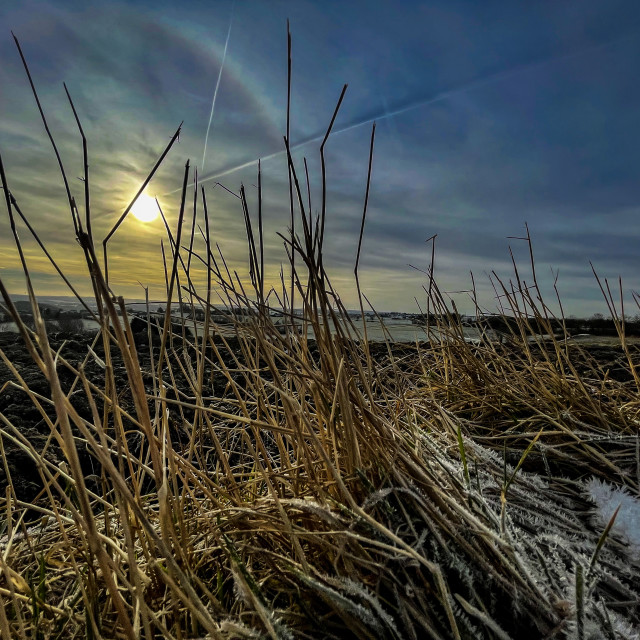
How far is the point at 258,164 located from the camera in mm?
Result: 1259

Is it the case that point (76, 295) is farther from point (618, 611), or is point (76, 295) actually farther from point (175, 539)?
point (618, 611)

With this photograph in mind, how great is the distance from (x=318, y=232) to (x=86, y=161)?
1.45 ft

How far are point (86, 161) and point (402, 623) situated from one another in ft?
3.06

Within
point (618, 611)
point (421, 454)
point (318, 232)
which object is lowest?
point (618, 611)

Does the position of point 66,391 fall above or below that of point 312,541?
below

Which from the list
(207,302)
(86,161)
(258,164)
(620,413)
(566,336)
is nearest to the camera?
(86,161)

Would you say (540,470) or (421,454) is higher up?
(421,454)

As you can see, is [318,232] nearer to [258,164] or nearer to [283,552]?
[258,164]

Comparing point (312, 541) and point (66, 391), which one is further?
point (66, 391)

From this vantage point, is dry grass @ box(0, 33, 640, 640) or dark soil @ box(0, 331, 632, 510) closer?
dry grass @ box(0, 33, 640, 640)

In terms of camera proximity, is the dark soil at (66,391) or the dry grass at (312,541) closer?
the dry grass at (312,541)

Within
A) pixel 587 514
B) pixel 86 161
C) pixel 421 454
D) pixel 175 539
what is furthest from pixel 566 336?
pixel 86 161

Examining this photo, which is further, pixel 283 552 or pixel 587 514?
pixel 587 514

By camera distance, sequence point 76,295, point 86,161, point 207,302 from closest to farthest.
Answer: point 86,161 < point 76,295 < point 207,302
